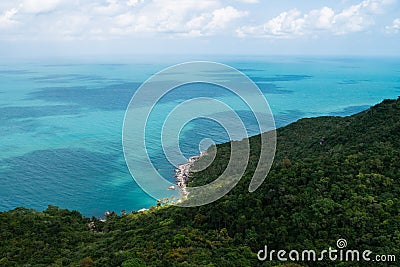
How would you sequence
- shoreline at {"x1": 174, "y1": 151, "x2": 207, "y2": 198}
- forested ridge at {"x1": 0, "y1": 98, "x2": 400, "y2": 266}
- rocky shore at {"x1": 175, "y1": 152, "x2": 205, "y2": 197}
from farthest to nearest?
rocky shore at {"x1": 175, "y1": 152, "x2": 205, "y2": 197}, shoreline at {"x1": 174, "y1": 151, "x2": 207, "y2": 198}, forested ridge at {"x1": 0, "y1": 98, "x2": 400, "y2": 266}

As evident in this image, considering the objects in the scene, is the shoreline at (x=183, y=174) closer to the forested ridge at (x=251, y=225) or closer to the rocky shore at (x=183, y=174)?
the rocky shore at (x=183, y=174)

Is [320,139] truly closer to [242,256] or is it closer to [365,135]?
[365,135]

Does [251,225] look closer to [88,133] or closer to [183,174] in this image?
[183,174]

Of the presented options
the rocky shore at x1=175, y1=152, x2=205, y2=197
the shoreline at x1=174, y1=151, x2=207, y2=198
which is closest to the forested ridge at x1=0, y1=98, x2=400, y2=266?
the shoreline at x1=174, y1=151, x2=207, y2=198

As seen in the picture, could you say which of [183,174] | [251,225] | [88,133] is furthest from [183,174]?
[88,133]

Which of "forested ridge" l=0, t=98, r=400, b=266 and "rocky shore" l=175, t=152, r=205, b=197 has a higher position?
"forested ridge" l=0, t=98, r=400, b=266

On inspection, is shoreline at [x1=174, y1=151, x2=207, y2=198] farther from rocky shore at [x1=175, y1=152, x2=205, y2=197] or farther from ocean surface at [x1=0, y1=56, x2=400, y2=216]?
ocean surface at [x1=0, y1=56, x2=400, y2=216]

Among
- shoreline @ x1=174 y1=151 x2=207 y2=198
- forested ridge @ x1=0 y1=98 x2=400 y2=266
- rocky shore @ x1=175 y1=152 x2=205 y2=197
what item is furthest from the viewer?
rocky shore @ x1=175 y1=152 x2=205 y2=197

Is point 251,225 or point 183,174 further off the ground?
point 251,225

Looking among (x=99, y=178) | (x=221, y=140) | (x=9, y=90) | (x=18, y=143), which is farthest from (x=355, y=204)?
(x=9, y=90)
